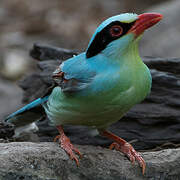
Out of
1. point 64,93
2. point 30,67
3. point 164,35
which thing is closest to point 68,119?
point 64,93

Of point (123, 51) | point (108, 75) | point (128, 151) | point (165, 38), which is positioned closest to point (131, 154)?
point (128, 151)

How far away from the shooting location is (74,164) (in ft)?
14.2

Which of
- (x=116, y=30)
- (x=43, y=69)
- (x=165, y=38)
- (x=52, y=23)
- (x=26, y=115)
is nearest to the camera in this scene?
(x=116, y=30)

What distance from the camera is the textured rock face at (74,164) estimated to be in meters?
4.02

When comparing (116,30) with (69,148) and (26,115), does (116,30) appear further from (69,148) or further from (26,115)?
(26,115)

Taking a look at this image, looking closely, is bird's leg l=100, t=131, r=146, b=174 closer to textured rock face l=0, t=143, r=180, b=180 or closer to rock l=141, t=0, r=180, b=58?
textured rock face l=0, t=143, r=180, b=180

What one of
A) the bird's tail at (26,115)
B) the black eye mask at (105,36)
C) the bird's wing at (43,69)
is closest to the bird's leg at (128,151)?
the bird's tail at (26,115)

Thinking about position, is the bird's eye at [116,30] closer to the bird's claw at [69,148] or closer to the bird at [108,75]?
the bird at [108,75]

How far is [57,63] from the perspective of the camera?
249 inches

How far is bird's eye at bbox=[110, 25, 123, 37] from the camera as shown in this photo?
13.6ft

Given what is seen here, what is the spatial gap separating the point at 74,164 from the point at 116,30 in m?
1.21

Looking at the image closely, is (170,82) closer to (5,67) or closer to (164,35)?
(164,35)

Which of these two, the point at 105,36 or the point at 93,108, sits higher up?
the point at 105,36

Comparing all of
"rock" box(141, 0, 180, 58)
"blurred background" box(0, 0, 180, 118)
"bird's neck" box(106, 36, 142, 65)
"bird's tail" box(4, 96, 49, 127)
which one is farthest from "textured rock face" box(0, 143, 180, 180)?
"blurred background" box(0, 0, 180, 118)
